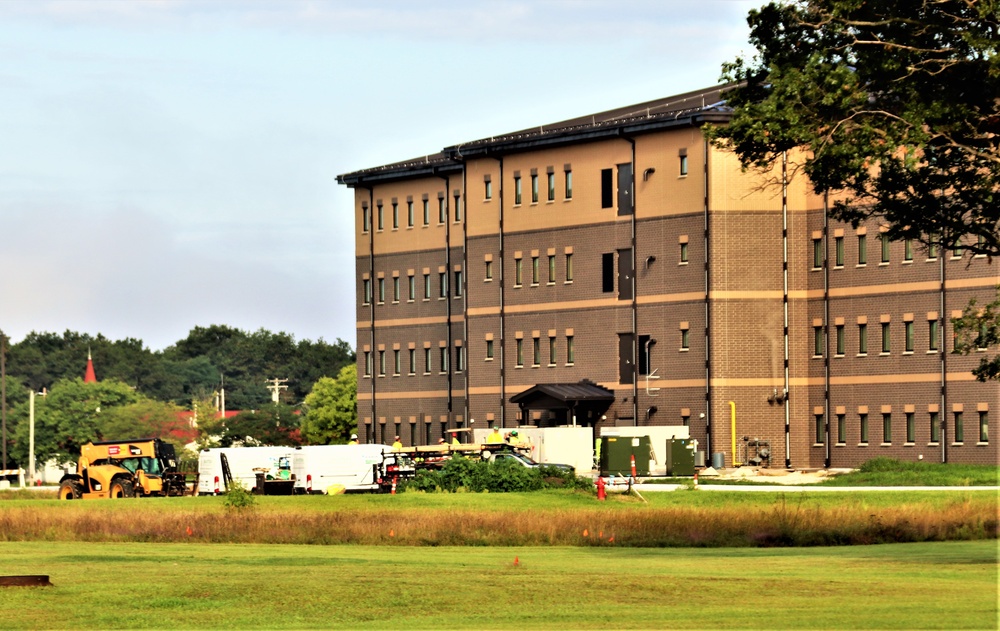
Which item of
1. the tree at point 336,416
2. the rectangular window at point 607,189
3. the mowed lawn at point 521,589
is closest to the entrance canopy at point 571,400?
the rectangular window at point 607,189

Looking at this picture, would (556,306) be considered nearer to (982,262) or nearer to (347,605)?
(982,262)

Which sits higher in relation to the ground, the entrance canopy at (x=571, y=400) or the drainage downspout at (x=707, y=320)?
the drainage downspout at (x=707, y=320)

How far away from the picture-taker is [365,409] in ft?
319

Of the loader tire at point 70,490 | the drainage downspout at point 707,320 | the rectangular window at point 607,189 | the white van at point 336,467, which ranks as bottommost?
the loader tire at point 70,490

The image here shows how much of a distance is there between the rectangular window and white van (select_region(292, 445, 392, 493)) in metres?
18.4

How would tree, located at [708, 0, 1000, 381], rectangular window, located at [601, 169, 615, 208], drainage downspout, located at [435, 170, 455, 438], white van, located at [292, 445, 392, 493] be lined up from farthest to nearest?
drainage downspout, located at [435, 170, 455, 438] → rectangular window, located at [601, 169, 615, 208] → white van, located at [292, 445, 392, 493] → tree, located at [708, 0, 1000, 381]

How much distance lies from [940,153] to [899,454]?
4387 cm

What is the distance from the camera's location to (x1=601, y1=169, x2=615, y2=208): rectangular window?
80625 mm

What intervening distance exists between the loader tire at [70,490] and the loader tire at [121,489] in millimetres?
1350

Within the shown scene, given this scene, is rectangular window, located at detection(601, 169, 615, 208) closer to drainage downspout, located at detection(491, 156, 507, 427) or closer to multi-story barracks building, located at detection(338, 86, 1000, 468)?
multi-story barracks building, located at detection(338, 86, 1000, 468)

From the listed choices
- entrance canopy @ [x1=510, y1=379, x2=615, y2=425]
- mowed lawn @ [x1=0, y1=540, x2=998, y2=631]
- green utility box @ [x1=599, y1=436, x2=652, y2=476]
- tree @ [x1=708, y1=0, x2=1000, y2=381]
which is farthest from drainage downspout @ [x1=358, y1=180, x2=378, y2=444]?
tree @ [x1=708, y1=0, x2=1000, y2=381]

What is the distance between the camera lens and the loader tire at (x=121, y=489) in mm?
67188

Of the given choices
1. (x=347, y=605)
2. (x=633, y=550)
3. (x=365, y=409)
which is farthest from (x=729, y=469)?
(x=347, y=605)

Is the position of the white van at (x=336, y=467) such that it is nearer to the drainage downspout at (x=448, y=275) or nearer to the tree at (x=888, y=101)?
the drainage downspout at (x=448, y=275)
